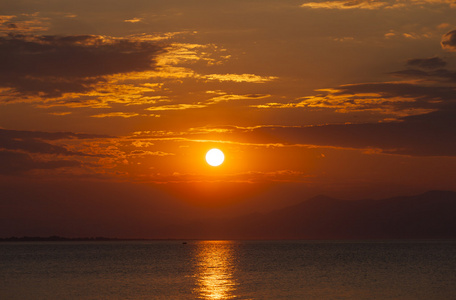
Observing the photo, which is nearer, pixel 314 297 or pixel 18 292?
pixel 314 297

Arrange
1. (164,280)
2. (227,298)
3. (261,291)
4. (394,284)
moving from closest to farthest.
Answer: (227,298) < (261,291) < (394,284) < (164,280)

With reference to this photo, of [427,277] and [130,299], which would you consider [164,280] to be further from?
[427,277]

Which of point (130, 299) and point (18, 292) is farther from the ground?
point (18, 292)

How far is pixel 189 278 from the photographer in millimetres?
91062

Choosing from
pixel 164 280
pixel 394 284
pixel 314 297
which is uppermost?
pixel 164 280

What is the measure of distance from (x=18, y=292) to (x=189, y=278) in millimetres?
26702

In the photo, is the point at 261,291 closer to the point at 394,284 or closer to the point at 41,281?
the point at 394,284

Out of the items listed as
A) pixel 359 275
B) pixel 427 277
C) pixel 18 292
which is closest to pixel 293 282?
pixel 359 275

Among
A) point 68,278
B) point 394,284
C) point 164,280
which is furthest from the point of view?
point 68,278

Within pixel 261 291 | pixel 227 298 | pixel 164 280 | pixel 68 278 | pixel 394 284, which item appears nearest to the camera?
pixel 227 298

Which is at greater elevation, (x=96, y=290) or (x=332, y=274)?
(x=332, y=274)

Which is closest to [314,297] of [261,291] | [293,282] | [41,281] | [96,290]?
[261,291]

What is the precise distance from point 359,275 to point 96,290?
145 ft

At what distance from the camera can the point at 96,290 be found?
75.5m
